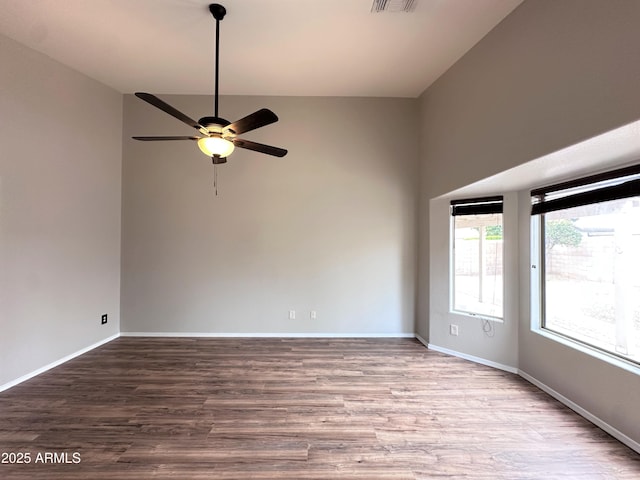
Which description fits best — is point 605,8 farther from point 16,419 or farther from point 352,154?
point 16,419

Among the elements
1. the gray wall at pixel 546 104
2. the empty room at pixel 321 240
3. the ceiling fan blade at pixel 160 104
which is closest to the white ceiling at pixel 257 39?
the empty room at pixel 321 240

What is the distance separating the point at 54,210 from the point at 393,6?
4.05 m

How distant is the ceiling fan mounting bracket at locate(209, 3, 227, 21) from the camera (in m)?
2.33

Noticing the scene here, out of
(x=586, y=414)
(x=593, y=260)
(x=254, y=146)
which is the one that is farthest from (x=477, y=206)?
(x=254, y=146)

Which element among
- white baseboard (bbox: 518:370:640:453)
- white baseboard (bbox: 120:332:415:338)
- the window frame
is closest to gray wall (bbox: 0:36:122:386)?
white baseboard (bbox: 120:332:415:338)

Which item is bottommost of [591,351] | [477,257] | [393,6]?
[591,351]

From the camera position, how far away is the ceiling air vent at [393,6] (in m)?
2.24

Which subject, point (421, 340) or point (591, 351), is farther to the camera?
point (421, 340)

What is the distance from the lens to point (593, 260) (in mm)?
2439

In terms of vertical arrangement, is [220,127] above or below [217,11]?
below

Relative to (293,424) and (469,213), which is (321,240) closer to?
(469,213)

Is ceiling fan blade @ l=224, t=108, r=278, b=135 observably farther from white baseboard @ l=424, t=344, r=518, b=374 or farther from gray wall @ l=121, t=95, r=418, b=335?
white baseboard @ l=424, t=344, r=518, b=374

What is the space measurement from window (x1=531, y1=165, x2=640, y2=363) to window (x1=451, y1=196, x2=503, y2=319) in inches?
17.1

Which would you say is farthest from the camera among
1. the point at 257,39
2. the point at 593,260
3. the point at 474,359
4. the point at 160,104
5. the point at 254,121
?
the point at 474,359
